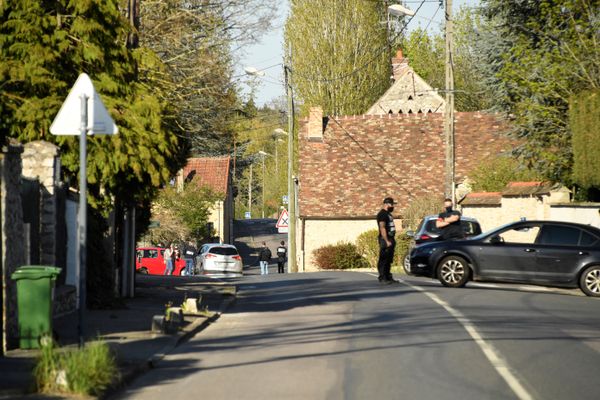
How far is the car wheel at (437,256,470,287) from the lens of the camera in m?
23.8

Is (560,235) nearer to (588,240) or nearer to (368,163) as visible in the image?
(588,240)

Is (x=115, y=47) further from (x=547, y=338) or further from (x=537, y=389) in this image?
(x=537, y=389)

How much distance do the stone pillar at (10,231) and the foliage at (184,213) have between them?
170 ft

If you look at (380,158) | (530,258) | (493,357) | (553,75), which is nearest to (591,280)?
(530,258)

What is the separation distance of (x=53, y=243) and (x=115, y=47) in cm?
360

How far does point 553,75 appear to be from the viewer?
1125 inches

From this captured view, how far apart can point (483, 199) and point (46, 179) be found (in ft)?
92.0

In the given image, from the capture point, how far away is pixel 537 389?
35.2 feet

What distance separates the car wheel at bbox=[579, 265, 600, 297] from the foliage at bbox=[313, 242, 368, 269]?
29.9 m

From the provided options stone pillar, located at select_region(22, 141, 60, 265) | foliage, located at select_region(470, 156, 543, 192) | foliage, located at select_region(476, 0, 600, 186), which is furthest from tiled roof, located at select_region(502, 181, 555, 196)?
stone pillar, located at select_region(22, 141, 60, 265)

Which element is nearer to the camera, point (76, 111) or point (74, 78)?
point (76, 111)

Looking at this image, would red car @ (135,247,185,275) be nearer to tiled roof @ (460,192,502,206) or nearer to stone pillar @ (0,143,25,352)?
tiled roof @ (460,192,502,206)

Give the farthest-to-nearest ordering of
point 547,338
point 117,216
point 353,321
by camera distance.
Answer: point 117,216 → point 353,321 → point 547,338

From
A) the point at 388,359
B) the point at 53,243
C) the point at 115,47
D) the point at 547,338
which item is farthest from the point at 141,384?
the point at 115,47
